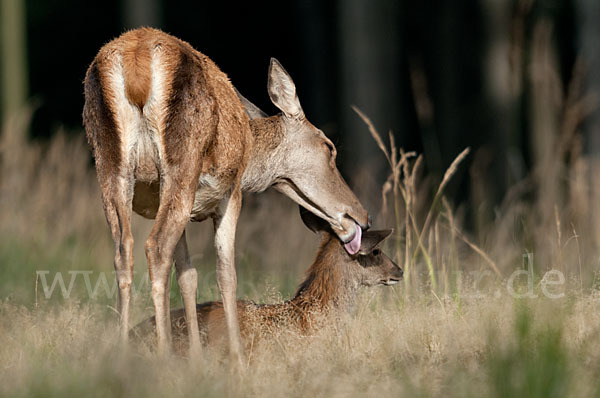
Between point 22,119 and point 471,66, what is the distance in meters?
13.1

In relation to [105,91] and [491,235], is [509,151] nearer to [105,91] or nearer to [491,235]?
[491,235]

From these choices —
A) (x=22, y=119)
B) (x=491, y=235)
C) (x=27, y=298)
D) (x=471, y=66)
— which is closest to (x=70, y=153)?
(x=22, y=119)

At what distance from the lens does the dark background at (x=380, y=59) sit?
14.3m

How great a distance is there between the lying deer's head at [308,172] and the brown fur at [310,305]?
0.18m

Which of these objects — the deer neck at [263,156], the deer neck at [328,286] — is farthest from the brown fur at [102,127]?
the deer neck at [328,286]

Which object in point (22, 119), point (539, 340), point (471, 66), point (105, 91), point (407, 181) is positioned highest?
point (471, 66)

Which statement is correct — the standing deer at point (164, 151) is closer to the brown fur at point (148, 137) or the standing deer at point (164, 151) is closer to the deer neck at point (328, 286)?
the brown fur at point (148, 137)

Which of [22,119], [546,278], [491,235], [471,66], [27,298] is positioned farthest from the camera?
[471,66]

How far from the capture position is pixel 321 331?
18.3ft

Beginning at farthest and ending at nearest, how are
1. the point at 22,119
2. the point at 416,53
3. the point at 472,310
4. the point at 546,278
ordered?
the point at 416,53
the point at 22,119
the point at 546,278
the point at 472,310

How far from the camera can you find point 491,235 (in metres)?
8.86

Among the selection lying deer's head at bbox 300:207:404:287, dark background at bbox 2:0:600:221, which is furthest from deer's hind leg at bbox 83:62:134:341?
dark background at bbox 2:0:600:221

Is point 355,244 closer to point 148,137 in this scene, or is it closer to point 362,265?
point 362,265

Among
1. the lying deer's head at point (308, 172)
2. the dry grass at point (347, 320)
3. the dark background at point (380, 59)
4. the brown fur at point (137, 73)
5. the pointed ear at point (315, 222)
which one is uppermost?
the dark background at point (380, 59)
